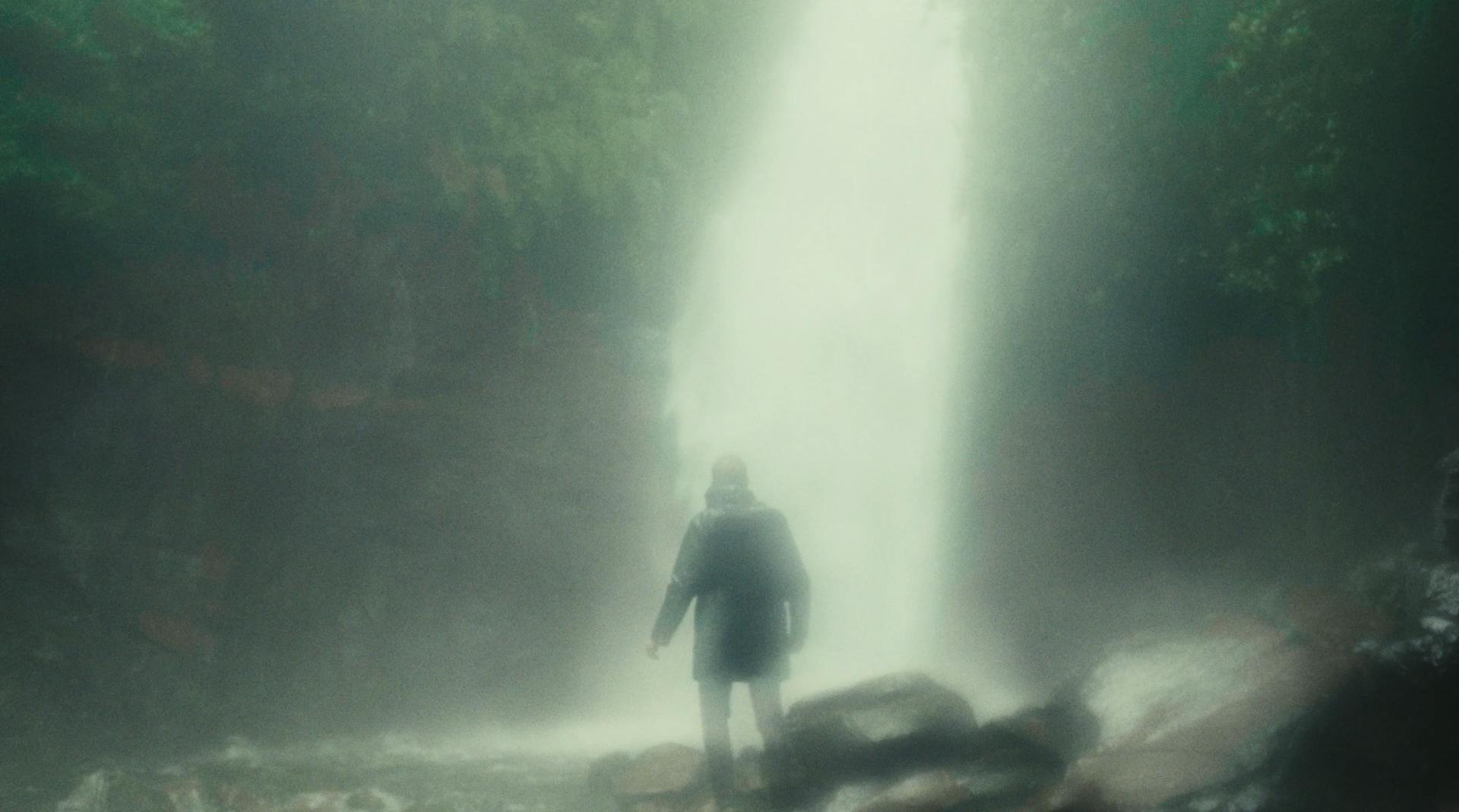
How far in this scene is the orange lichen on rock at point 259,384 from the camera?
902 cm

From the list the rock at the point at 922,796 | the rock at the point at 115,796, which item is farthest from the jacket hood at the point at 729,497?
the rock at the point at 115,796

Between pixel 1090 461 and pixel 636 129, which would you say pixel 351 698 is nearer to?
pixel 636 129

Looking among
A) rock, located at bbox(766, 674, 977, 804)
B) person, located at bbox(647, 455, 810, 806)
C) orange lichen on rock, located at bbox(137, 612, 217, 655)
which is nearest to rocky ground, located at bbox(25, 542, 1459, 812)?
rock, located at bbox(766, 674, 977, 804)

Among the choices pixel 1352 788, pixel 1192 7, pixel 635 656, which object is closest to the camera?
pixel 1352 788

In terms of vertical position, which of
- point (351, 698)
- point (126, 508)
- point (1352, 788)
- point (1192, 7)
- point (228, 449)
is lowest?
point (1352, 788)

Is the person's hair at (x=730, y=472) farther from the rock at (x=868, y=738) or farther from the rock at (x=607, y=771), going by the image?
the rock at (x=607, y=771)

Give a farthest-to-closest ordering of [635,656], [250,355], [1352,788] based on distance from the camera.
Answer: [635,656] → [250,355] → [1352,788]

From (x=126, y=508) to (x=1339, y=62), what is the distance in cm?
967

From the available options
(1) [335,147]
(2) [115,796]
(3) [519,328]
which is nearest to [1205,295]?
(3) [519,328]

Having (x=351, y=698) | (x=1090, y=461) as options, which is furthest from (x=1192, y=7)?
(x=351, y=698)

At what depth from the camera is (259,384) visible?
30.1 feet

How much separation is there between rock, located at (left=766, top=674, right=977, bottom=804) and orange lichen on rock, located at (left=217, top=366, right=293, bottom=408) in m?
5.90

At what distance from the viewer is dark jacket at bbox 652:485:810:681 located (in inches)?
212

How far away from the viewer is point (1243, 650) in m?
5.42
